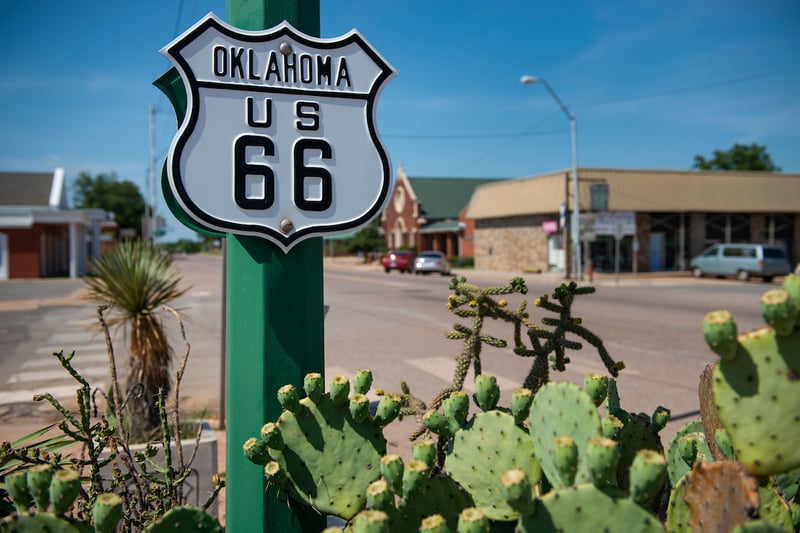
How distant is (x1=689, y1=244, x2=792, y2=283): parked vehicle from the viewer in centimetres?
2888

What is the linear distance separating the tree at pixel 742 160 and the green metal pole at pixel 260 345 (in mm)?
83183

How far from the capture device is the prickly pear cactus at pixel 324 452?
68.8 inches

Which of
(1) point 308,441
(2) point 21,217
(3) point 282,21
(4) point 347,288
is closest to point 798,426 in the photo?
(1) point 308,441

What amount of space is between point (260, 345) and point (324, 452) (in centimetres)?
42

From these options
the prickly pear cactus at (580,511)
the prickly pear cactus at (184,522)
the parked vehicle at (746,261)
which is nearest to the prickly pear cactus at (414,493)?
the prickly pear cactus at (580,511)

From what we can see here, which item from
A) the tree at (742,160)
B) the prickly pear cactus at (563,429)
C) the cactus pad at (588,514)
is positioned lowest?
the cactus pad at (588,514)

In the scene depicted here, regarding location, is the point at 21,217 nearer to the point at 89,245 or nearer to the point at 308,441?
the point at 89,245

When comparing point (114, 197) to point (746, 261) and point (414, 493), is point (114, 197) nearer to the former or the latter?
point (746, 261)

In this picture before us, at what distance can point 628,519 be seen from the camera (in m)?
1.28

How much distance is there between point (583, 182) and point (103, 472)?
33.2m

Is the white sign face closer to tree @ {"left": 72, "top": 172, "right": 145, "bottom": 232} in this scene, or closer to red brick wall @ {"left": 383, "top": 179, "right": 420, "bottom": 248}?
red brick wall @ {"left": 383, "top": 179, "right": 420, "bottom": 248}

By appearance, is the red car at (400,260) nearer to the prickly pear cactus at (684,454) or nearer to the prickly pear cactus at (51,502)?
the prickly pear cactus at (684,454)

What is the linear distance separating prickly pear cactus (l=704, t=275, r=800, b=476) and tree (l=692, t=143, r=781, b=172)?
83343 mm

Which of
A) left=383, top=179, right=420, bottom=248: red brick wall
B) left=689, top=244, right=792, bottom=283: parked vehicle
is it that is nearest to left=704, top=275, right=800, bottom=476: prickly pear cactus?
left=689, top=244, right=792, bottom=283: parked vehicle
